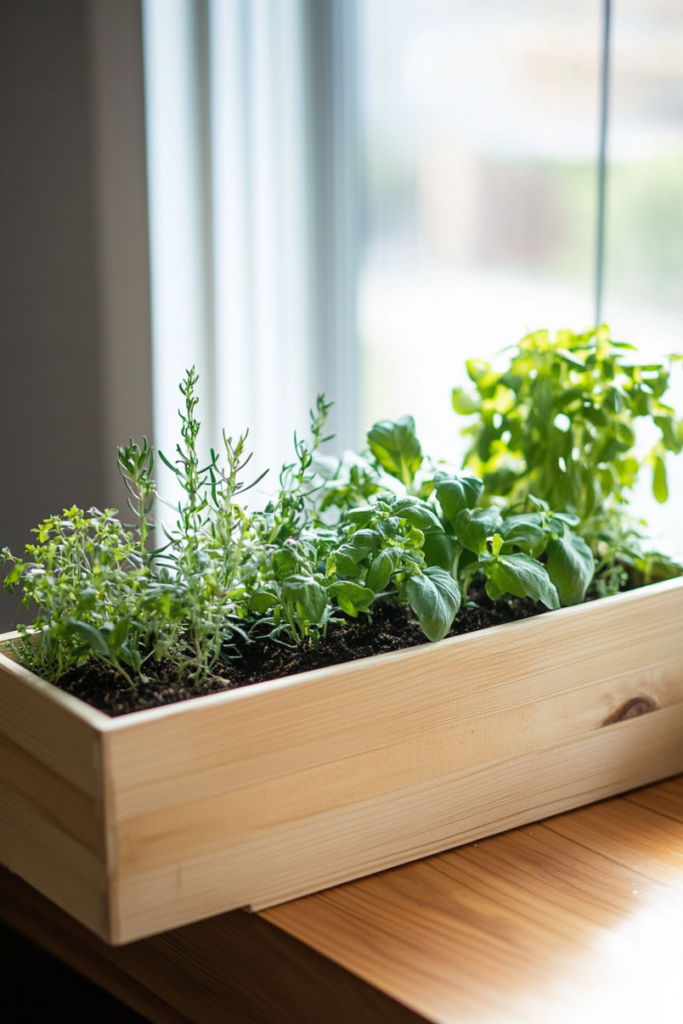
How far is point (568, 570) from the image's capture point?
0.85 metres

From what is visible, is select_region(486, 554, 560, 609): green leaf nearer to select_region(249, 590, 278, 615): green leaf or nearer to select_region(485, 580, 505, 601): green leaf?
select_region(485, 580, 505, 601): green leaf

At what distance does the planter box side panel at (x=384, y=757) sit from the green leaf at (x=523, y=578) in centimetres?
3

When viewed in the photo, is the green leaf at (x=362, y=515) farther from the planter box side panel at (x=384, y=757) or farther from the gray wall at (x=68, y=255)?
the gray wall at (x=68, y=255)

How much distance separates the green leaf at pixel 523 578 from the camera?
2.54ft

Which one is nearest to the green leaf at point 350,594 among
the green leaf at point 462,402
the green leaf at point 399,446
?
the green leaf at point 399,446

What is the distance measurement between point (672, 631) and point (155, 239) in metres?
0.77

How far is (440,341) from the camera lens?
62.7 inches

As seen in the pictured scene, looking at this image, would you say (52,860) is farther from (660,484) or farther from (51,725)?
(660,484)

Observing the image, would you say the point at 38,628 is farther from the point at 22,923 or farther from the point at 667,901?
the point at 667,901

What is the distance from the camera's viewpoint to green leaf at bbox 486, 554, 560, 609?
0.78 m

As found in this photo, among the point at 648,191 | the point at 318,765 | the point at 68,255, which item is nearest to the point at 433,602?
the point at 318,765

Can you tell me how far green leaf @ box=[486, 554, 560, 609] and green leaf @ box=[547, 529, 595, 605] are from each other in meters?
0.05

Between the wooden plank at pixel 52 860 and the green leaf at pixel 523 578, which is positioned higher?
the green leaf at pixel 523 578

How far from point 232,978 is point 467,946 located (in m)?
0.19
